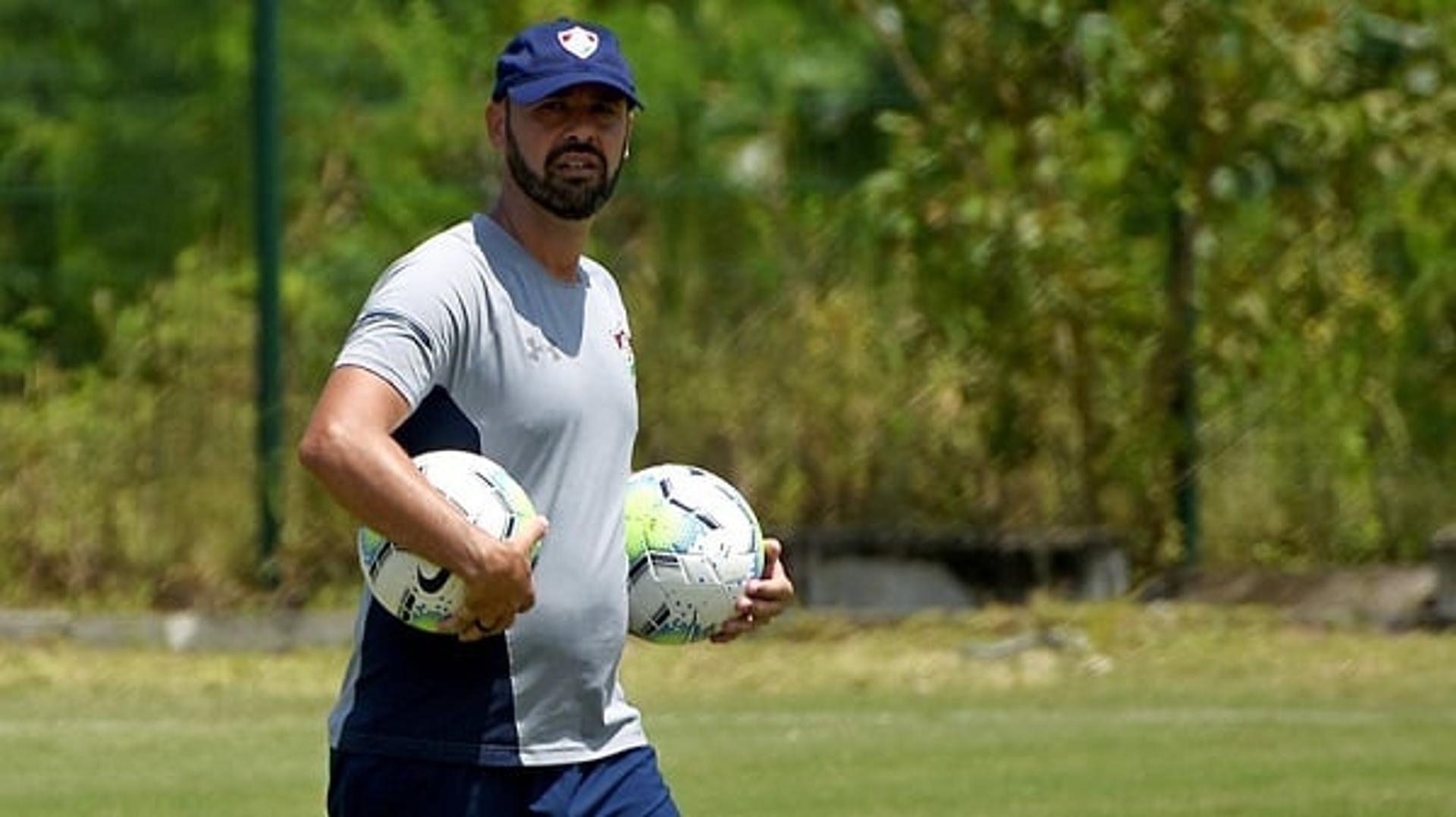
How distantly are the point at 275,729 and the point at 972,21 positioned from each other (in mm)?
5532

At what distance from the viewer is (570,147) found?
5695 millimetres

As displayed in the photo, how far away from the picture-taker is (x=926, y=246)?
Answer: 52.1 feet

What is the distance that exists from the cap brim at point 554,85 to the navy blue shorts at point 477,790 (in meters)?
1.06

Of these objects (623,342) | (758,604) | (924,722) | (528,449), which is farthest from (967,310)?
(528,449)

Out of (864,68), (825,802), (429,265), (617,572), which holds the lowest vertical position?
(825,802)

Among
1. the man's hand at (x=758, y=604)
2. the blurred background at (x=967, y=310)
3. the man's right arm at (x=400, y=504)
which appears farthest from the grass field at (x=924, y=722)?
the man's right arm at (x=400, y=504)

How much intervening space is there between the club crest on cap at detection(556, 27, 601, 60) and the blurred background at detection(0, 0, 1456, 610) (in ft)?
31.6

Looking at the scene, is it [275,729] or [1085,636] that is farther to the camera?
[1085,636]

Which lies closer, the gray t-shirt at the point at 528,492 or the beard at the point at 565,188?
the gray t-shirt at the point at 528,492

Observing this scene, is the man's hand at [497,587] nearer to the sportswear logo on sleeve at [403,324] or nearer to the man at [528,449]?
the man at [528,449]

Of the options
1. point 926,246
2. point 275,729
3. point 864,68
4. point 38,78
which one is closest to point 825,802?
point 275,729

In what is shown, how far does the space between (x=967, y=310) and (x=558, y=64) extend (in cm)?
1030

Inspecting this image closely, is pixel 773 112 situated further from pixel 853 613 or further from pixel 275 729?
pixel 275 729

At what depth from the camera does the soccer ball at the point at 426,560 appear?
17.4 feet
